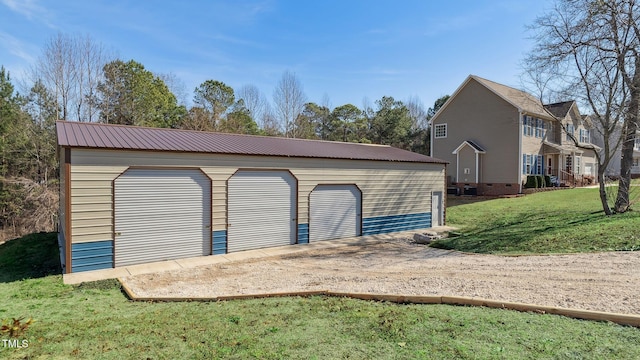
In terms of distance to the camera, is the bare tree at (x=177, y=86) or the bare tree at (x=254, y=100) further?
the bare tree at (x=254, y=100)

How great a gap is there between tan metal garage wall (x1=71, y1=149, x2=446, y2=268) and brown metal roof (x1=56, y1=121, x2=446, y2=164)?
192 millimetres

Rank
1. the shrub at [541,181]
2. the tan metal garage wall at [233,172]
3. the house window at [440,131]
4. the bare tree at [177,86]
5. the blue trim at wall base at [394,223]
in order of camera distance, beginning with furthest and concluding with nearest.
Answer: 1. the bare tree at [177,86]
2. the house window at [440,131]
3. the shrub at [541,181]
4. the blue trim at wall base at [394,223]
5. the tan metal garage wall at [233,172]

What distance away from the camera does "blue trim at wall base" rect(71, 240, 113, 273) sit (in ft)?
27.8

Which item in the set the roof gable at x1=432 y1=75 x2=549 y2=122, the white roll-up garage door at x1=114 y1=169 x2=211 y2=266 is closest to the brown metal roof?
the white roll-up garage door at x1=114 y1=169 x2=211 y2=266

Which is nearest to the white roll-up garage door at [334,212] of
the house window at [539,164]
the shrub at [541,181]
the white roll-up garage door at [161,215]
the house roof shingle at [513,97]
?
the white roll-up garage door at [161,215]

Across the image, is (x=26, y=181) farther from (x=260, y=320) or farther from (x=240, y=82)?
(x=260, y=320)

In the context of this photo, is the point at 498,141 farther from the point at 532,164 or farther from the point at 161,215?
the point at 161,215

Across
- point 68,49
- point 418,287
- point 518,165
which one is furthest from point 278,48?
point 418,287

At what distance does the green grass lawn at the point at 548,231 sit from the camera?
9750 mm

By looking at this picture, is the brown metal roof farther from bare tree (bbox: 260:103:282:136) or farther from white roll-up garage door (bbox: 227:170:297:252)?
bare tree (bbox: 260:103:282:136)

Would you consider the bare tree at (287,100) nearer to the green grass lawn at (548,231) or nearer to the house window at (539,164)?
the green grass lawn at (548,231)

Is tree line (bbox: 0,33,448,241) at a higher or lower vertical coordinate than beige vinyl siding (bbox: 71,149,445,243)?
higher

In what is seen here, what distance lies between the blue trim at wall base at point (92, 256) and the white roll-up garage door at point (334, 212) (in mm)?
6459

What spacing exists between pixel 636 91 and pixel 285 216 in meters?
14.1
